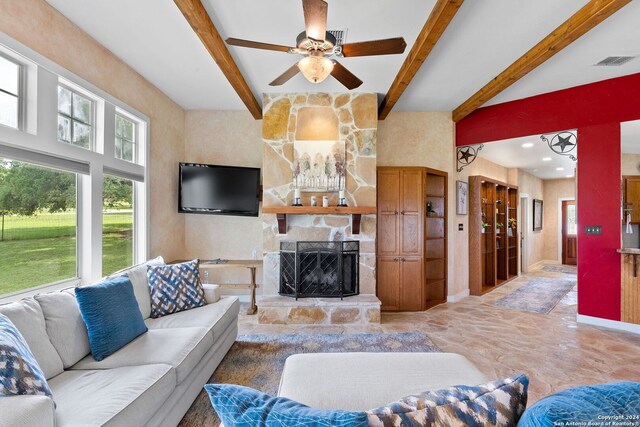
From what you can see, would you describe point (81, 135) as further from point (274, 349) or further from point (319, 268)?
point (319, 268)

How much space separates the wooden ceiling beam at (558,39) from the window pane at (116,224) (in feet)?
14.6

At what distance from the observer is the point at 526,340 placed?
3.31 meters

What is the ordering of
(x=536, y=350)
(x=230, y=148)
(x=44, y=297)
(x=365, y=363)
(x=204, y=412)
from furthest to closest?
(x=230, y=148) < (x=536, y=350) < (x=204, y=412) < (x=44, y=297) < (x=365, y=363)

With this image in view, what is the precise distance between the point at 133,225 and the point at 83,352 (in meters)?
2.13

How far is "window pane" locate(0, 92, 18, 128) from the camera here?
2.14 meters

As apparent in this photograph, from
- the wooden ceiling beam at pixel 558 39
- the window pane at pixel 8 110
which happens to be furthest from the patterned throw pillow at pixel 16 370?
the wooden ceiling beam at pixel 558 39

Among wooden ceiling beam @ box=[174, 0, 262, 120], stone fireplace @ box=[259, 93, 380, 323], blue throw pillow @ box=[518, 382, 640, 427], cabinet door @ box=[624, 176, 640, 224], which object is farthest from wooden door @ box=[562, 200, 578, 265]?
blue throw pillow @ box=[518, 382, 640, 427]

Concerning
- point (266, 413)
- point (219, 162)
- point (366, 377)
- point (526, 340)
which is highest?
point (219, 162)

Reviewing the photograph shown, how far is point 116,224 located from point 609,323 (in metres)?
5.89

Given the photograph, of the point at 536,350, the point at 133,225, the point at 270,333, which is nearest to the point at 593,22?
the point at 536,350

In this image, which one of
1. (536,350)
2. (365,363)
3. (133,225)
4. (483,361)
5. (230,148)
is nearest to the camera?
(365,363)

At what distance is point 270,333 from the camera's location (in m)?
3.48

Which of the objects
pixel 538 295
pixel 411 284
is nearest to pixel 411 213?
pixel 411 284

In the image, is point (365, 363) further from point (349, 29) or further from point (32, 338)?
point (349, 29)
